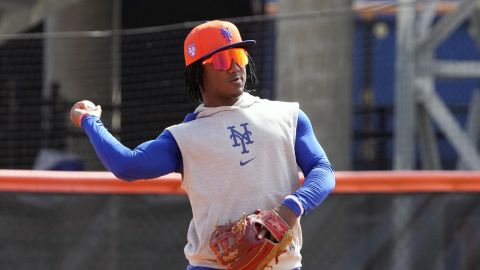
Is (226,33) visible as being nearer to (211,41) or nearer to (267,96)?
(211,41)

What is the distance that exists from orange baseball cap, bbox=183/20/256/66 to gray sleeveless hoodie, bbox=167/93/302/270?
0.21m

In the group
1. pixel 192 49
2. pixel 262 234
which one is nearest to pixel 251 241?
pixel 262 234

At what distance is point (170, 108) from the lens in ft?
32.9

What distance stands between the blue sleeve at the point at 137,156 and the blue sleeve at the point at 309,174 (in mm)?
457

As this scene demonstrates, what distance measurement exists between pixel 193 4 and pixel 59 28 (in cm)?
206

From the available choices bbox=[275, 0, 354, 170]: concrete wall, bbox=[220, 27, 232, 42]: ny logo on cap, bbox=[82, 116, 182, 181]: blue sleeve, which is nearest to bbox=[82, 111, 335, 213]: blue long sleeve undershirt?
bbox=[82, 116, 182, 181]: blue sleeve

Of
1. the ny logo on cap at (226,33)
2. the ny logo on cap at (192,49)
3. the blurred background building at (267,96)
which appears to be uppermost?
the ny logo on cap at (226,33)

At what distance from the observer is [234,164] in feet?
12.8

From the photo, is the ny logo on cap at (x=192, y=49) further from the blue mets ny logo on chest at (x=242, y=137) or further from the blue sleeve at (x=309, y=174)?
the blue sleeve at (x=309, y=174)

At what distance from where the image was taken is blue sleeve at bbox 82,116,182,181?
3.87 metres

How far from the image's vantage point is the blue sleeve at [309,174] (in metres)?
3.82

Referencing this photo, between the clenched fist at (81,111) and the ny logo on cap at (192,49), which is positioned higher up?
the ny logo on cap at (192,49)

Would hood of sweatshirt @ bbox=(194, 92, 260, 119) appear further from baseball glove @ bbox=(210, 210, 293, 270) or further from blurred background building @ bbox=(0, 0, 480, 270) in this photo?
blurred background building @ bbox=(0, 0, 480, 270)

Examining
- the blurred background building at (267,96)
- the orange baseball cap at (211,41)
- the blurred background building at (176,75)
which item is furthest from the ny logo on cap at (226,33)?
the blurred background building at (176,75)
